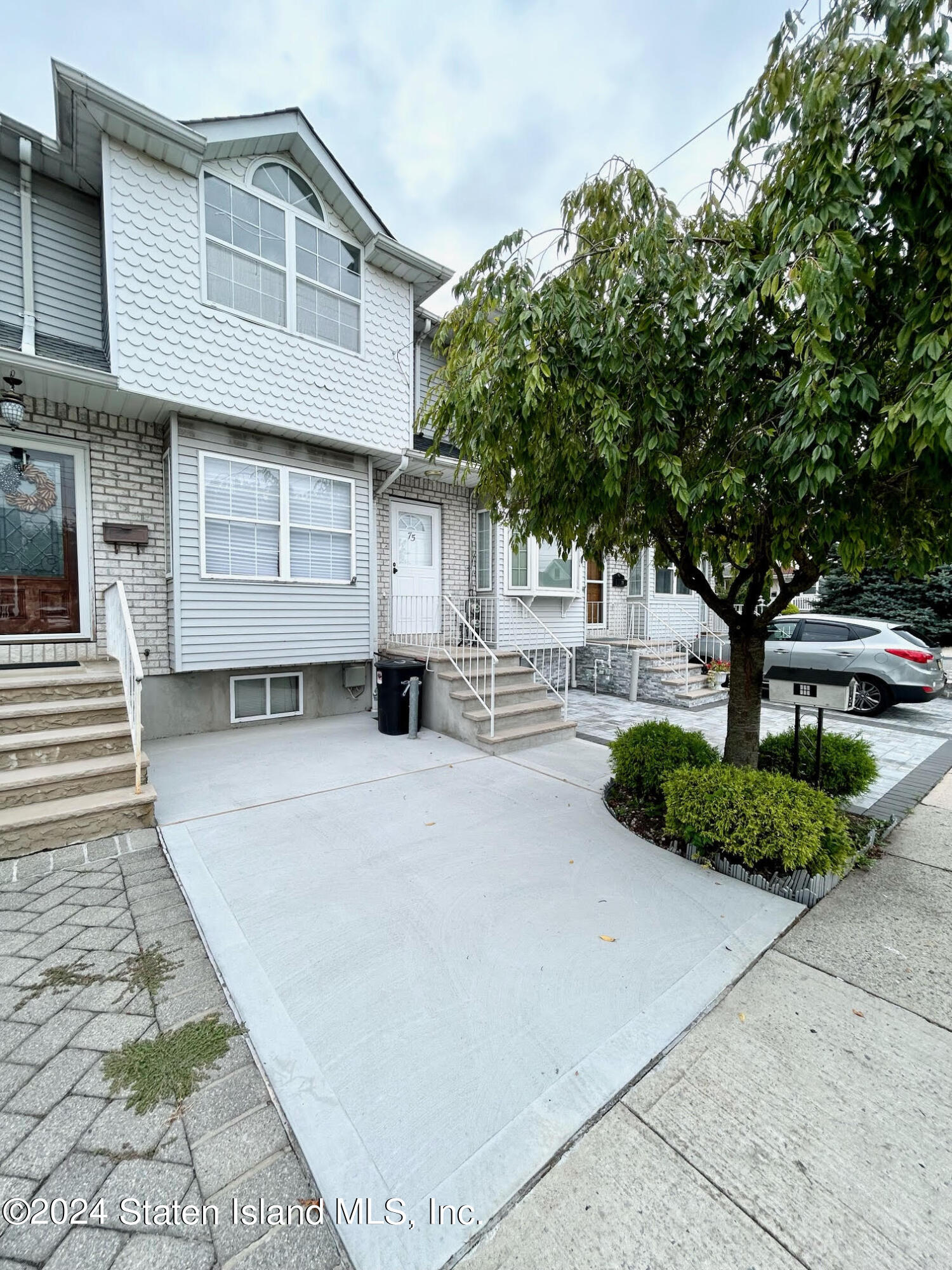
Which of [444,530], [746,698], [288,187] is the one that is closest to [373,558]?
[444,530]

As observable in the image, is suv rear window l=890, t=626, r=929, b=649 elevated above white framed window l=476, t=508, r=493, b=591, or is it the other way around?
white framed window l=476, t=508, r=493, b=591

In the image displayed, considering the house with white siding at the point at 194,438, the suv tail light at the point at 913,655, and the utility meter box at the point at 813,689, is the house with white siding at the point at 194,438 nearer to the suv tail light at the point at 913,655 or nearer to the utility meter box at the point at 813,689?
the utility meter box at the point at 813,689

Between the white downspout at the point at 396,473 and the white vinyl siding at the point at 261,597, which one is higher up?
the white downspout at the point at 396,473

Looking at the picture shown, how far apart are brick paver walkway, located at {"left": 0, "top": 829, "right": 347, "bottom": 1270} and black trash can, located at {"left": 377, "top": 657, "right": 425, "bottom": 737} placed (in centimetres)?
397

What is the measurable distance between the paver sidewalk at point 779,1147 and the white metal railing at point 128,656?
3.75 metres

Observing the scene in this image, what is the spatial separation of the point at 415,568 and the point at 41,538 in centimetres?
463

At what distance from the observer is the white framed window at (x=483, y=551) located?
29.3ft

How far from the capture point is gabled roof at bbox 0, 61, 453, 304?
16.4 ft

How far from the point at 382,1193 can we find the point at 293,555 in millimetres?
6172

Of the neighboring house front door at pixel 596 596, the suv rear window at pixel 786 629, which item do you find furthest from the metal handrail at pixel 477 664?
the suv rear window at pixel 786 629

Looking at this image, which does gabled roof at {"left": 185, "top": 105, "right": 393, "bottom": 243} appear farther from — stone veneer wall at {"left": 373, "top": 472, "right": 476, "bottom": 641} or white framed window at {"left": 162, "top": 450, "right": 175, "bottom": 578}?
white framed window at {"left": 162, "top": 450, "right": 175, "bottom": 578}

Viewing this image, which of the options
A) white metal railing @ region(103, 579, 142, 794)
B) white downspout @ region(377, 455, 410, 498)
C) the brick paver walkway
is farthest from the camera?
white downspout @ region(377, 455, 410, 498)

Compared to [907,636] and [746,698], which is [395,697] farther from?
[907,636]

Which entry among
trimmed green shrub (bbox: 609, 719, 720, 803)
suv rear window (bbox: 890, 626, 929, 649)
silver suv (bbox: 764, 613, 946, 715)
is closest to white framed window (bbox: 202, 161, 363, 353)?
trimmed green shrub (bbox: 609, 719, 720, 803)
